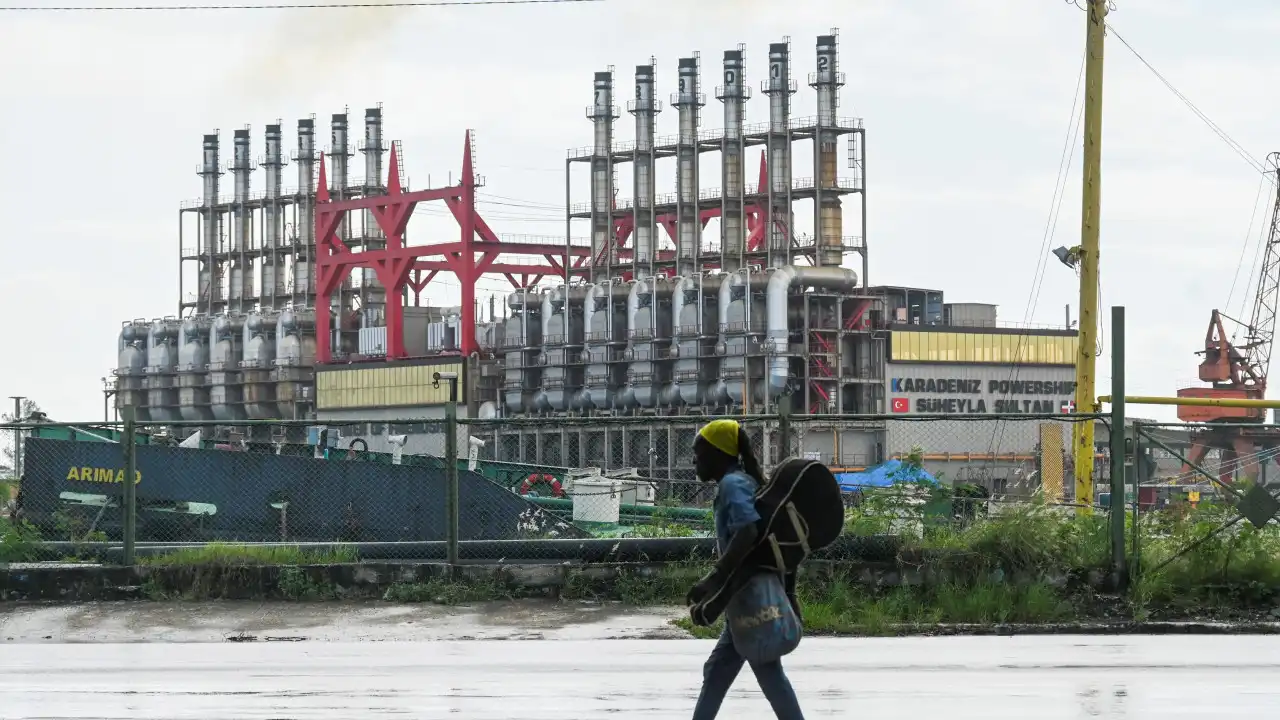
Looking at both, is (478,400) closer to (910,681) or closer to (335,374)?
(335,374)

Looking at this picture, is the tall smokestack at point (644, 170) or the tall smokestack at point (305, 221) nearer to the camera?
the tall smokestack at point (644, 170)

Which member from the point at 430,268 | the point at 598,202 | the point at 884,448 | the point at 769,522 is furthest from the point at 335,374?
the point at 769,522

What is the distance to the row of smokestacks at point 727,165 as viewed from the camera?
293 ft

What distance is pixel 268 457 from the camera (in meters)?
24.5

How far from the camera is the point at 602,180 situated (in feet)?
326

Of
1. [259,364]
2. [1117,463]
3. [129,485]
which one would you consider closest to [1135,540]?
[1117,463]

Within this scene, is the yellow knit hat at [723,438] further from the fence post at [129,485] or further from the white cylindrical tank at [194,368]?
the white cylindrical tank at [194,368]

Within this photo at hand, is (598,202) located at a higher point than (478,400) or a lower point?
higher

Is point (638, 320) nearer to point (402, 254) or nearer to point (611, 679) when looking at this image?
point (402, 254)

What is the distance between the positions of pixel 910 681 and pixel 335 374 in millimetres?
104741

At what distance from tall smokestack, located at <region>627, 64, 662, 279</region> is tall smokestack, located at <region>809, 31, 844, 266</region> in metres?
11.0

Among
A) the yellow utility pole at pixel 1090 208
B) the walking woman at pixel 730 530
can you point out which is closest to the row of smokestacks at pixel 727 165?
the yellow utility pole at pixel 1090 208

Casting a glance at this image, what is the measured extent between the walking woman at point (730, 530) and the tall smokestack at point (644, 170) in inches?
3487

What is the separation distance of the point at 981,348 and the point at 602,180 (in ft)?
69.8
